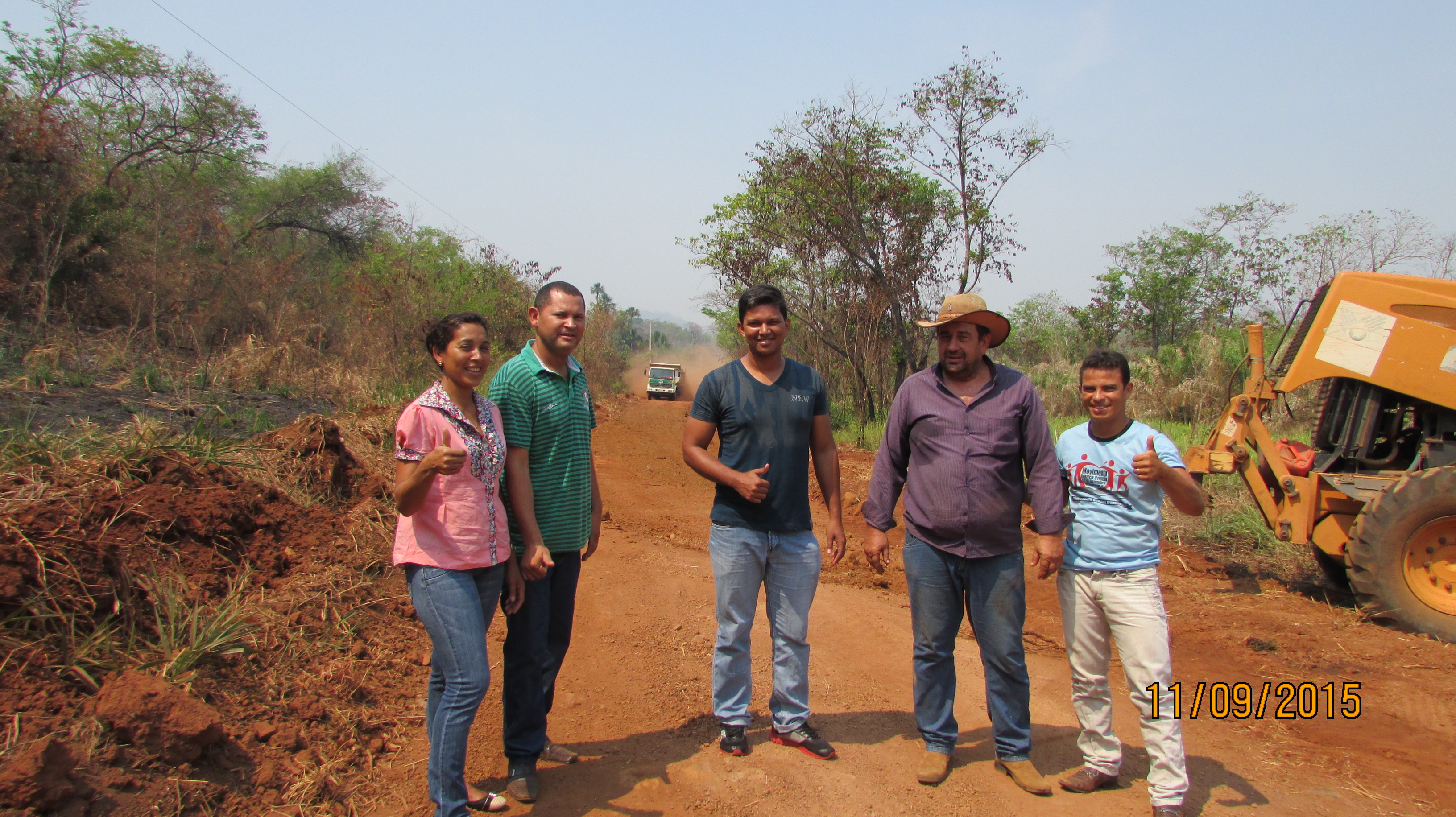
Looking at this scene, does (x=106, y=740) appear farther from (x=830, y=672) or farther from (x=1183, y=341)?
(x=1183, y=341)

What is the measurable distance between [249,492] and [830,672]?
10.7ft

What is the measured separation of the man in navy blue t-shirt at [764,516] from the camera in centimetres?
327

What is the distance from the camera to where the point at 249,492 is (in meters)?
4.32

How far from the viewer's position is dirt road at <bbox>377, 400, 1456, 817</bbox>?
10.3 feet

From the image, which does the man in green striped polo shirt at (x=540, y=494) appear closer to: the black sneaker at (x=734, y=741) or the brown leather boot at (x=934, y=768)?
the black sneaker at (x=734, y=741)

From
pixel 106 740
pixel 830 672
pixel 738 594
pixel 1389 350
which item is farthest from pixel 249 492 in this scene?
pixel 1389 350

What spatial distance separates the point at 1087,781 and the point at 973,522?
3.74 feet

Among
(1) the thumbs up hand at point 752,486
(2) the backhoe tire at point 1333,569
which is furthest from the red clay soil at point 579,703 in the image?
(1) the thumbs up hand at point 752,486

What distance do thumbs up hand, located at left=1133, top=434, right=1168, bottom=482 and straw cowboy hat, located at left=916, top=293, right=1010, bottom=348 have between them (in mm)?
664

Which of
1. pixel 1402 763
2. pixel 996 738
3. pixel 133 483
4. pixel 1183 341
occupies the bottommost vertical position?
pixel 1402 763

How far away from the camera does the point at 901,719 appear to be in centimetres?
387

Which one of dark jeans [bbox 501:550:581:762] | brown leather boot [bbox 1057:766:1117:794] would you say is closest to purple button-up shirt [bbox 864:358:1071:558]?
brown leather boot [bbox 1057:766:1117:794]

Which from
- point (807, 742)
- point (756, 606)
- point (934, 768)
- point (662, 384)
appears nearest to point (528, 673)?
point (756, 606)
